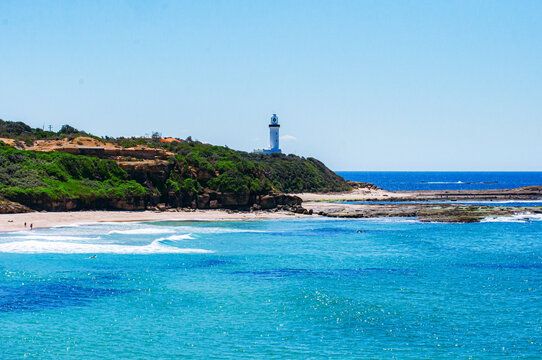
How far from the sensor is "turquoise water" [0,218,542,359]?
2027 centimetres

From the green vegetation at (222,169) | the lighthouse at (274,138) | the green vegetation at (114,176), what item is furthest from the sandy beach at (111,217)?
the lighthouse at (274,138)

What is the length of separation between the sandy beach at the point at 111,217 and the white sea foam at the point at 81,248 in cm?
818

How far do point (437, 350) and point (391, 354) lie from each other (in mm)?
1766

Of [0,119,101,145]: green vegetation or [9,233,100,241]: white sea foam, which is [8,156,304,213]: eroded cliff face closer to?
[0,119,101,145]: green vegetation

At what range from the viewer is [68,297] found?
26719 millimetres

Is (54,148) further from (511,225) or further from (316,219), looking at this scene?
(511,225)

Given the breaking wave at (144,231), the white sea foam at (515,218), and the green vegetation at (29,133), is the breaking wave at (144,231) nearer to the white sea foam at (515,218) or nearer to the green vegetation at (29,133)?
the green vegetation at (29,133)

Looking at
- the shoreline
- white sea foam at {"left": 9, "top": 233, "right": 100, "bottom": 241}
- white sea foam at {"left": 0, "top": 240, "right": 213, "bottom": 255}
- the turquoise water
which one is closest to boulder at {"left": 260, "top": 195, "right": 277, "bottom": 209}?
the shoreline

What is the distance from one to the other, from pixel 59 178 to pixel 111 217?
32.6 ft

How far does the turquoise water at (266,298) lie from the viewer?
20266mm

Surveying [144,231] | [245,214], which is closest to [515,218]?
[245,214]

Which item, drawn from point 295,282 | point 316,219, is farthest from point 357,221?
point 295,282

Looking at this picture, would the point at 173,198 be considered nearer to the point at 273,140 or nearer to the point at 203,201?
the point at 203,201

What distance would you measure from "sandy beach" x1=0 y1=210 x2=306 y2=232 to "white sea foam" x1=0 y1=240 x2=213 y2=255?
818 cm
